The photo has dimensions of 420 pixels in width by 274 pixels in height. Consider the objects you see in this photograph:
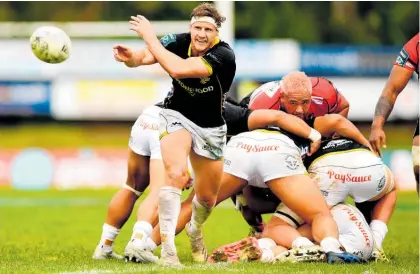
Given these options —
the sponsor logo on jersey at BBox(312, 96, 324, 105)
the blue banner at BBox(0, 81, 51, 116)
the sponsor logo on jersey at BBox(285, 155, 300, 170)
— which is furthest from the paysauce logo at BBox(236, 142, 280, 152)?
the blue banner at BBox(0, 81, 51, 116)

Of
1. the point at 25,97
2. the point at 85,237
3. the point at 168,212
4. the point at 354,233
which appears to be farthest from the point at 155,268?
the point at 25,97

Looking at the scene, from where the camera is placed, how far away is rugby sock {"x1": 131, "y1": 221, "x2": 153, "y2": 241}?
23.0 ft

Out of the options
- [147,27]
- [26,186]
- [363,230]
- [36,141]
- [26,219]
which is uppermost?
[147,27]

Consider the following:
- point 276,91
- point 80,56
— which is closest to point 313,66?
point 80,56

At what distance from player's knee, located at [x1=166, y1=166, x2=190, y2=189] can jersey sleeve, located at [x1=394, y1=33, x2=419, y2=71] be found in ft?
6.81

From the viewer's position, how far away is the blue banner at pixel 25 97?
937 inches

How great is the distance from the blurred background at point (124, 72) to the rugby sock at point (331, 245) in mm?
10651

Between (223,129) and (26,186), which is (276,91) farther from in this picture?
(26,186)

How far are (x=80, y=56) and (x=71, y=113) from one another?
6.37 ft

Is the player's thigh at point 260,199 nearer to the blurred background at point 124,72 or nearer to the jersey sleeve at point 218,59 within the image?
the jersey sleeve at point 218,59

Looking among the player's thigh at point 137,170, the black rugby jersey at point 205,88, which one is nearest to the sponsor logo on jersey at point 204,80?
the black rugby jersey at point 205,88

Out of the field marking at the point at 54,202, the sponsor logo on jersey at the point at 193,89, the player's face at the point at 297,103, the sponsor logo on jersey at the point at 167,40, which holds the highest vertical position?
the sponsor logo on jersey at the point at 167,40

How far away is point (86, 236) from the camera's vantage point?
9.84 metres

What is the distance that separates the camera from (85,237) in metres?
9.72
